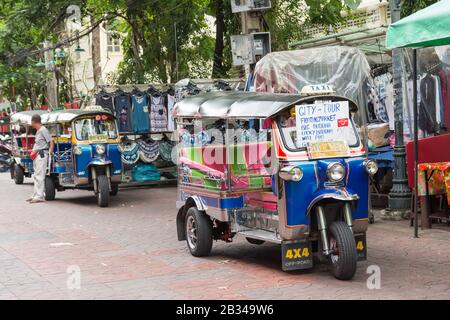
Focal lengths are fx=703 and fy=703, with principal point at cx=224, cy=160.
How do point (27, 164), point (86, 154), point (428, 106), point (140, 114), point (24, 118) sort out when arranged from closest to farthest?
point (428, 106), point (86, 154), point (140, 114), point (27, 164), point (24, 118)

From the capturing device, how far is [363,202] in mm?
7793

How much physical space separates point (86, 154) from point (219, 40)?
624 centimetres

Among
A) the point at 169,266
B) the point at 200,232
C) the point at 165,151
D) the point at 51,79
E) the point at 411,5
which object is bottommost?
the point at 169,266

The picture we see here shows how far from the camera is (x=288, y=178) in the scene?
7301 millimetres

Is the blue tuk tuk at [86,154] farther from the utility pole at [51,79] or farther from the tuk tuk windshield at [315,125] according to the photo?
the utility pole at [51,79]

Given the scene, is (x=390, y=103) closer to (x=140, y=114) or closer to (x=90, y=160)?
(x=90, y=160)

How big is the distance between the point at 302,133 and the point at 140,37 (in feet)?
52.9

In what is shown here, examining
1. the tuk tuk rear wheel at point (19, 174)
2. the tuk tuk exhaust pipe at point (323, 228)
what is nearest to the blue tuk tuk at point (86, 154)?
the tuk tuk rear wheel at point (19, 174)

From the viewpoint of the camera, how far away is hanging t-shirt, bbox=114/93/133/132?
741 inches

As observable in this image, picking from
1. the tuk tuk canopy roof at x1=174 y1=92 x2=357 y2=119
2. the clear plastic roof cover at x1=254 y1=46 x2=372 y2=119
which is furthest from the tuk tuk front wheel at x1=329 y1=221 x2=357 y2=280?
the clear plastic roof cover at x1=254 y1=46 x2=372 y2=119

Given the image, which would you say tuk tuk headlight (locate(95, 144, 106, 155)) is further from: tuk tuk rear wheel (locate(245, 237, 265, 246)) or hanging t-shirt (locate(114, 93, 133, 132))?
tuk tuk rear wheel (locate(245, 237, 265, 246))

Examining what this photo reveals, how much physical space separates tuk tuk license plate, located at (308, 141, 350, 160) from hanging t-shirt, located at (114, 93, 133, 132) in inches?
466

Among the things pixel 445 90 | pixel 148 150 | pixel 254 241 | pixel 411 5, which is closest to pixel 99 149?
pixel 148 150

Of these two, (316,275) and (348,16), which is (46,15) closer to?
(348,16)
